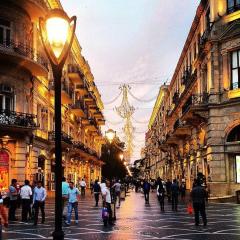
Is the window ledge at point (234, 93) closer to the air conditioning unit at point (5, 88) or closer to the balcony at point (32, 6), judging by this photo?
the balcony at point (32, 6)

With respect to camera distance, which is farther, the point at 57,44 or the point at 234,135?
the point at 234,135

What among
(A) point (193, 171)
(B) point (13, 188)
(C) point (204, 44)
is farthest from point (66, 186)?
(A) point (193, 171)

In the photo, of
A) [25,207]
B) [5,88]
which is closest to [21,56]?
[5,88]

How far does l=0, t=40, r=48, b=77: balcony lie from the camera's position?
30822mm

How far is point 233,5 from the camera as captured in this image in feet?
114

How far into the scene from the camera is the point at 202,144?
1593 inches

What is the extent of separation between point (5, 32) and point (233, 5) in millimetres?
14988

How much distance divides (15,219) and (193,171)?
2673 cm

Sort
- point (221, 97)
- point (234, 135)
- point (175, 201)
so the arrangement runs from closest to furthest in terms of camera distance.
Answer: point (175, 201) < point (234, 135) < point (221, 97)

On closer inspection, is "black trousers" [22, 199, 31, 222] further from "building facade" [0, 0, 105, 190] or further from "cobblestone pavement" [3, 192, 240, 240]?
"building facade" [0, 0, 105, 190]

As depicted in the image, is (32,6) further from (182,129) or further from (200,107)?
(182,129)

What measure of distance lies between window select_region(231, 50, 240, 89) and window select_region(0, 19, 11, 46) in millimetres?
14550

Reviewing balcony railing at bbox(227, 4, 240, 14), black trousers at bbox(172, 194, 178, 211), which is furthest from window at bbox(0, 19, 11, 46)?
balcony railing at bbox(227, 4, 240, 14)

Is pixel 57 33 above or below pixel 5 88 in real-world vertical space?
below
